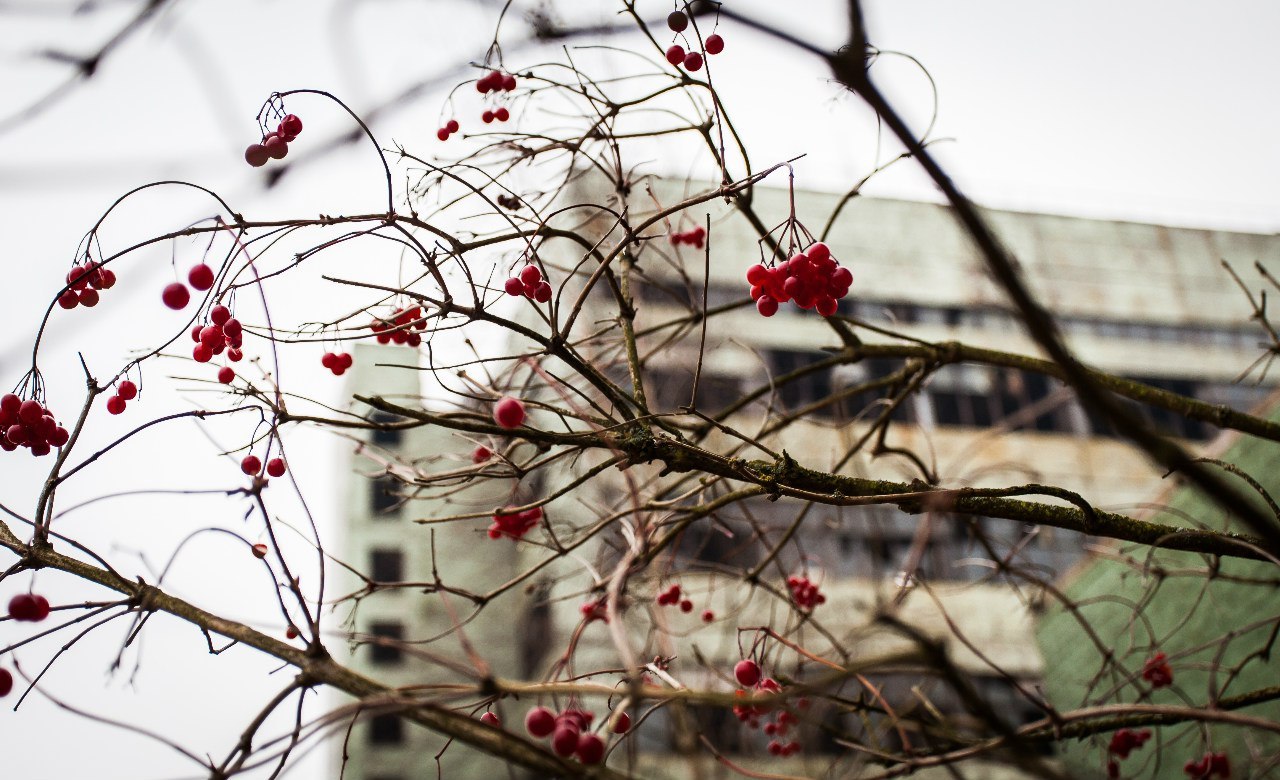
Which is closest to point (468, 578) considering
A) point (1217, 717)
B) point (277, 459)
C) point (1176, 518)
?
point (1176, 518)

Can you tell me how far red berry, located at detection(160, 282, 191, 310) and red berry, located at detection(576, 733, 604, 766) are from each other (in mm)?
1472

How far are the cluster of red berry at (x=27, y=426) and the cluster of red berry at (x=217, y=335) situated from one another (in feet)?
1.24

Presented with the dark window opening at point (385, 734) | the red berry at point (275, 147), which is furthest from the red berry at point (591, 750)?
the dark window opening at point (385, 734)

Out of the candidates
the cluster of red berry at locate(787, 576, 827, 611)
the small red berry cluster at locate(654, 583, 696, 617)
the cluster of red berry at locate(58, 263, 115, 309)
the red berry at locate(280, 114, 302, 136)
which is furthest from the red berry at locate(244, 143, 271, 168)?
the cluster of red berry at locate(787, 576, 827, 611)

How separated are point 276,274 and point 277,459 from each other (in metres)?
1.05

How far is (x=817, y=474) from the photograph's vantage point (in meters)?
2.38

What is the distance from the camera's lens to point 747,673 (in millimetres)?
2488

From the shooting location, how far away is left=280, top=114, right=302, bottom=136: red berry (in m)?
2.46

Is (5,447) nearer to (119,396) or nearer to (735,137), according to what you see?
(119,396)

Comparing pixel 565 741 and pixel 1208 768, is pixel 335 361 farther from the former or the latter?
pixel 1208 768

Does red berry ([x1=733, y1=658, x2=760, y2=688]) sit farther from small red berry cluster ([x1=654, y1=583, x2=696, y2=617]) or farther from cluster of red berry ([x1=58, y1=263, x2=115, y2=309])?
cluster of red berry ([x1=58, y1=263, x2=115, y2=309])

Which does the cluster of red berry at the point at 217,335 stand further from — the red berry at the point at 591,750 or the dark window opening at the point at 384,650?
the dark window opening at the point at 384,650

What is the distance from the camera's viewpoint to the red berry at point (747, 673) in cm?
247

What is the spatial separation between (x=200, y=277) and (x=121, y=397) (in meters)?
0.66
